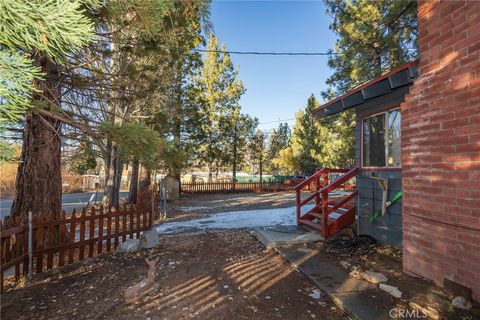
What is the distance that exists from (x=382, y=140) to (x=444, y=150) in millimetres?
2194

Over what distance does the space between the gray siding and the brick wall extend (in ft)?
A: 3.44

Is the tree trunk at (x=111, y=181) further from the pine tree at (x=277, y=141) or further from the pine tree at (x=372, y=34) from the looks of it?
the pine tree at (x=277, y=141)

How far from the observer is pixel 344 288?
3174 mm

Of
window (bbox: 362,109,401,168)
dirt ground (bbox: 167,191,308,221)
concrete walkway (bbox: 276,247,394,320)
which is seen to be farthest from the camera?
dirt ground (bbox: 167,191,308,221)

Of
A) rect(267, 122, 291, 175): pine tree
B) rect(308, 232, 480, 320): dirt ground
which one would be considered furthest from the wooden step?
rect(267, 122, 291, 175): pine tree

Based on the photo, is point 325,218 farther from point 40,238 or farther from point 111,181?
point 111,181

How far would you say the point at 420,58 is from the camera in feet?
11.8

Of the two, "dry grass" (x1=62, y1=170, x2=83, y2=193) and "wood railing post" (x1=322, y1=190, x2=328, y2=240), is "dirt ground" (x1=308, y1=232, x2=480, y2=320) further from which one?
"dry grass" (x1=62, y1=170, x2=83, y2=193)

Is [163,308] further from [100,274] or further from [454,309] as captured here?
[454,309]

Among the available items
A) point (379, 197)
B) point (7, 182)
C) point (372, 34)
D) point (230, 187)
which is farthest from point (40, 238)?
point (7, 182)

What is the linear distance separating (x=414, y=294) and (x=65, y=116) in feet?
17.2

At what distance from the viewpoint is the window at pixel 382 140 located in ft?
16.1

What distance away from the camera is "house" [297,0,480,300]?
2.81 m

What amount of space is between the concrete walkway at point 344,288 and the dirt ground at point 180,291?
12 cm
